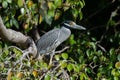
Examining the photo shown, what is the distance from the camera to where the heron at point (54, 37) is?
349cm

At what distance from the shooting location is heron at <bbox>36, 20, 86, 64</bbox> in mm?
3492

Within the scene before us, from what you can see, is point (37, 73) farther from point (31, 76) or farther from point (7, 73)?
point (7, 73)

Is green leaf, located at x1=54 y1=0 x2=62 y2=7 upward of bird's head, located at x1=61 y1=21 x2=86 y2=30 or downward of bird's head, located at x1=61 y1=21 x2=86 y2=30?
upward

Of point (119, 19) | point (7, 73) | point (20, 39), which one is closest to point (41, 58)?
point (20, 39)

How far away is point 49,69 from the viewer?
9.41 ft

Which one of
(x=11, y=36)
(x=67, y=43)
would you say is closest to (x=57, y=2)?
(x=11, y=36)

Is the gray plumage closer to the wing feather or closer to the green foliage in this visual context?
the wing feather

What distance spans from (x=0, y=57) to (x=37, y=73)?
0.32 m

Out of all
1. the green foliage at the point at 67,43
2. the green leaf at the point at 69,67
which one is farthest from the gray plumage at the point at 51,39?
the green leaf at the point at 69,67

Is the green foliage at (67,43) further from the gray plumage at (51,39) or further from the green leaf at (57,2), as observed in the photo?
the gray plumage at (51,39)

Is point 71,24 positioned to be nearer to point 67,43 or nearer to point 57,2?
point 67,43

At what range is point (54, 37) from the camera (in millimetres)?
3629

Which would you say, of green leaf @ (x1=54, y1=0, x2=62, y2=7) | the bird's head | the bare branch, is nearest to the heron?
the bird's head

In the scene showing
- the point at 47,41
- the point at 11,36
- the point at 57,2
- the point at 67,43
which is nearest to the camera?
the point at 11,36
